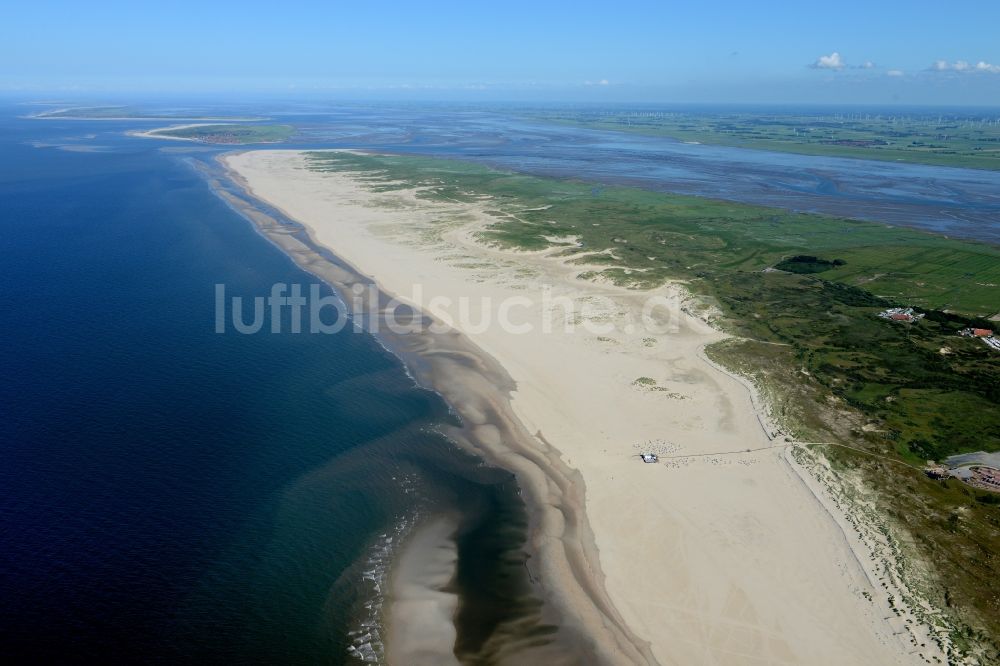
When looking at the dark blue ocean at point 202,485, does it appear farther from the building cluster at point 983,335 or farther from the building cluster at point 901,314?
the building cluster at point 983,335

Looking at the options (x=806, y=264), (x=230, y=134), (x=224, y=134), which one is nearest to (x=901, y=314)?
(x=806, y=264)

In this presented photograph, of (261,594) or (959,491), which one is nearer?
(261,594)

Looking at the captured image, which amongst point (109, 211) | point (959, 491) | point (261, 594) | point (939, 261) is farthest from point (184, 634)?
point (109, 211)

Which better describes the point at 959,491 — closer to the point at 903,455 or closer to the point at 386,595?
the point at 903,455

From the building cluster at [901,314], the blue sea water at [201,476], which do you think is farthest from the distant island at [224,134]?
the building cluster at [901,314]

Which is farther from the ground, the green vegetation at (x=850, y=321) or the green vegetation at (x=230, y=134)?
the green vegetation at (x=230, y=134)
